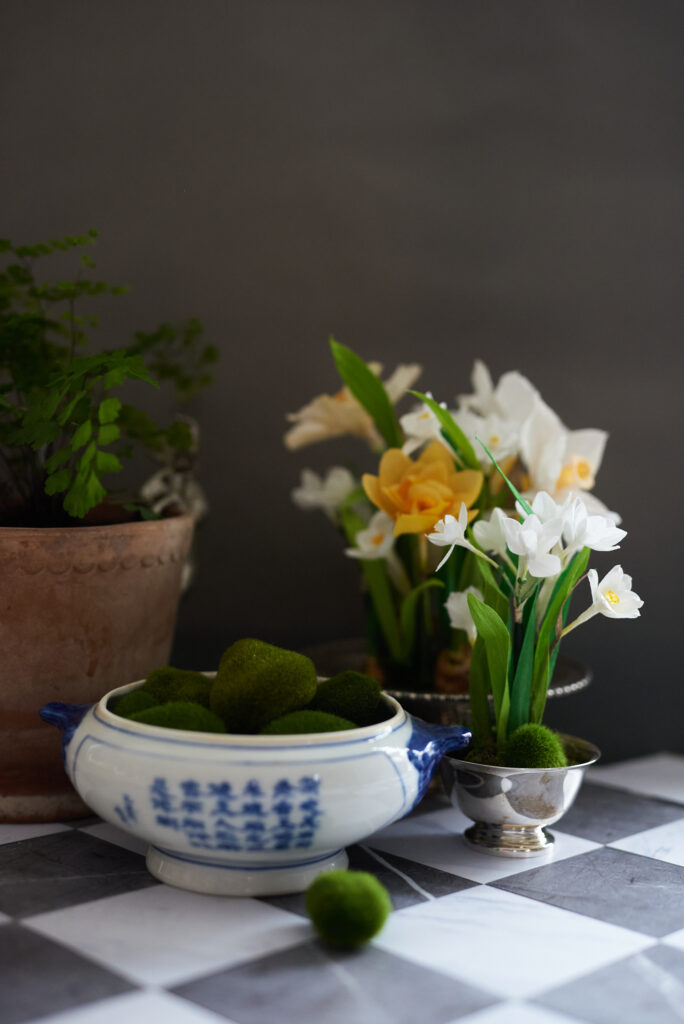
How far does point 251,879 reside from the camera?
690 mm

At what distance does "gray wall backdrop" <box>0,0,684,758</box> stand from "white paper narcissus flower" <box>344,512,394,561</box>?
10.0 inches

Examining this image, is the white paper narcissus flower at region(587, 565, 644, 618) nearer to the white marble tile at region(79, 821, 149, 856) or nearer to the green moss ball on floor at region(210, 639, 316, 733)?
the green moss ball on floor at region(210, 639, 316, 733)

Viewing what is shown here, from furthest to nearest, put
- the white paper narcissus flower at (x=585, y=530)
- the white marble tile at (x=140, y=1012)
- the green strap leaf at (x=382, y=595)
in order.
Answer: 1. the green strap leaf at (x=382, y=595)
2. the white paper narcissus flower at (x=585, y=530)
3. the white marble tile at (x=140, y=1012)

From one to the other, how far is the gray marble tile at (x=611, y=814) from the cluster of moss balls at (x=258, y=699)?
0.80 ft

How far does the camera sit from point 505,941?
2.11 ft

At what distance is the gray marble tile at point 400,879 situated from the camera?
695 mm

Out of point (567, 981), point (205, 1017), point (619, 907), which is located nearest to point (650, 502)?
point (619, 907)

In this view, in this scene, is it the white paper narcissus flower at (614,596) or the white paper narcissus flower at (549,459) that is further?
the white paper narcissus flower at (549,459)

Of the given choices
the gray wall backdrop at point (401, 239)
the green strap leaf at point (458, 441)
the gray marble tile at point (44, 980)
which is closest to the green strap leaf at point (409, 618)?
the green strap leaf at point (458, 441)

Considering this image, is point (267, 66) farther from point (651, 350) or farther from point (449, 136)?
point (651, 350)

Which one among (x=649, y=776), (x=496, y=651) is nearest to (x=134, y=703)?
(x=496, y=651)

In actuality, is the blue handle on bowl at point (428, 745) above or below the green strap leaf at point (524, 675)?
below

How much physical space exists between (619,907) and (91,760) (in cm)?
37

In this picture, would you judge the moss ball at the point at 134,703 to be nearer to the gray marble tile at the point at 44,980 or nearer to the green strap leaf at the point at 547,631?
the gray marble tile at the point at 44,980
